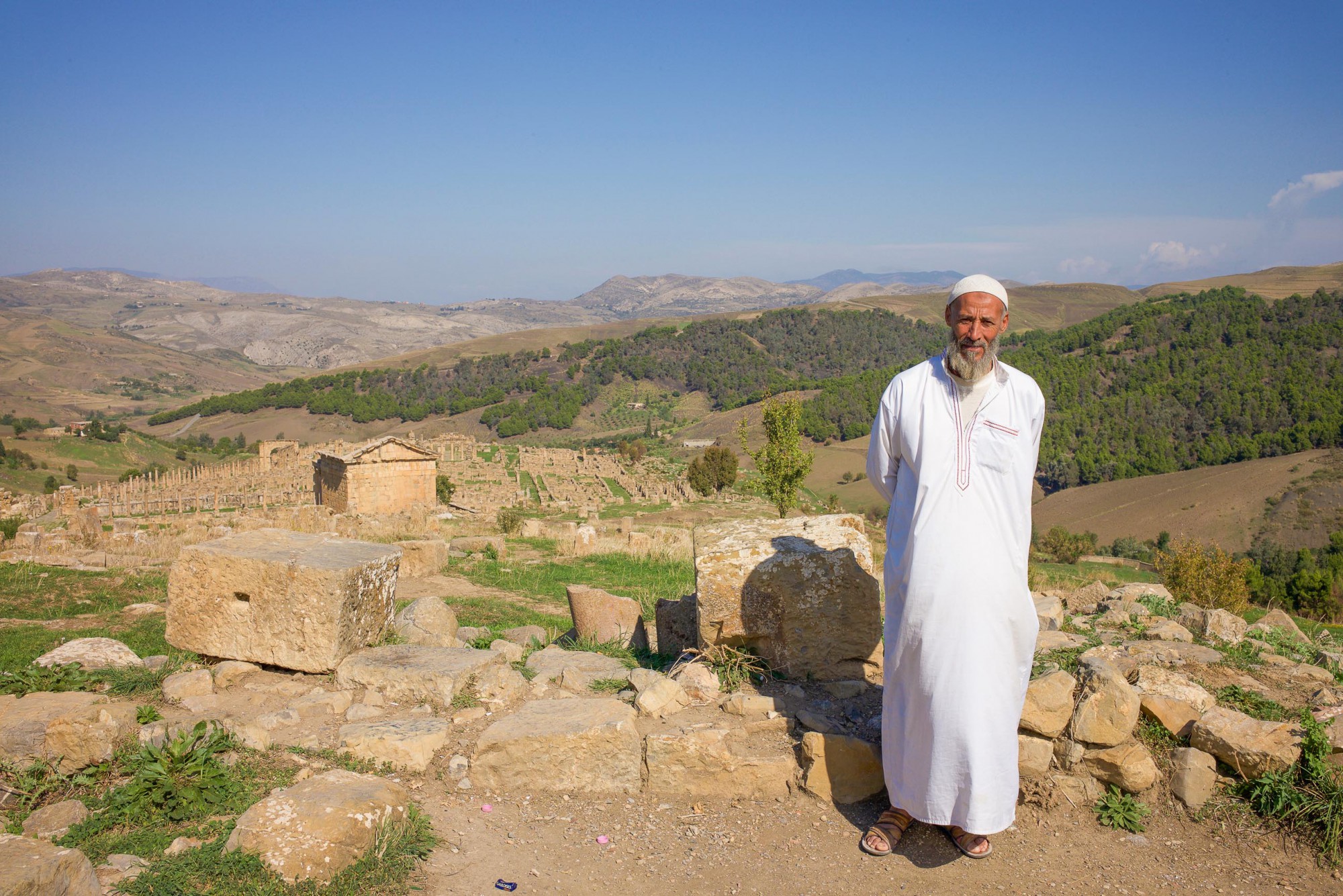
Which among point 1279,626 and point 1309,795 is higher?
point 1309,795

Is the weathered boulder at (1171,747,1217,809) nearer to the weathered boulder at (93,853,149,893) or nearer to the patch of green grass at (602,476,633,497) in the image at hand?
the weathered boulder at (93,853,149,893)

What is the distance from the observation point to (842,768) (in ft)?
14.1

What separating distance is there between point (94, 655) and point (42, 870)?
3.34 metres

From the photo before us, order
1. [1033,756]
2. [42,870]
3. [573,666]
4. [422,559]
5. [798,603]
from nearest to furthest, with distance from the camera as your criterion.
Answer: [42,870], [1033,756], [798,603], [573,666], [422,559]

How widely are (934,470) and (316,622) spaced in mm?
4279

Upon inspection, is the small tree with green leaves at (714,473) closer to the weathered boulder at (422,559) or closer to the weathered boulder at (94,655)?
the weathered boulder at (422,559)

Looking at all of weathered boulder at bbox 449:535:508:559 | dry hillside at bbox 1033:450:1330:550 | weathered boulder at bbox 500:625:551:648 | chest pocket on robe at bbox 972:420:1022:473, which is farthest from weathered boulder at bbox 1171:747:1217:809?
dry hillside at bbox 1033:450:1330:550

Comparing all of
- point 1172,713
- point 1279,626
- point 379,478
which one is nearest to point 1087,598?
point 1279,626

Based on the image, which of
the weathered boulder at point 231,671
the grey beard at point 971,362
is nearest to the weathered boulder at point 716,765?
the grey beard at point 971,362

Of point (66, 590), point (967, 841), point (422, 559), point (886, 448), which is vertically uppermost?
point (886, 448)

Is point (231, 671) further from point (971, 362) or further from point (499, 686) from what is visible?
A: point (971, 362)

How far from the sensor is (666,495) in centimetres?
3900

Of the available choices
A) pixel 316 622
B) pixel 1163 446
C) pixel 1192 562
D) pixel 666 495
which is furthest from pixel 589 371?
pixel 316 622

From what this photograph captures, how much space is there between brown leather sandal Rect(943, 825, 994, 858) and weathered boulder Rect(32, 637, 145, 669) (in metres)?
5.46
